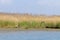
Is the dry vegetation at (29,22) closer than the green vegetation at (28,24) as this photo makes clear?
No

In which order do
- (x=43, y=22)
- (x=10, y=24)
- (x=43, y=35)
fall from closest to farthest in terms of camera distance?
(x=43, y=35)
(x=10, y=24)
(x=43, y=22)

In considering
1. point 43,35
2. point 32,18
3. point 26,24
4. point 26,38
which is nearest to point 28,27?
point 26,24

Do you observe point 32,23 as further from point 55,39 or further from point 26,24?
point 55,39

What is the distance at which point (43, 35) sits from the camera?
19672 millimetres

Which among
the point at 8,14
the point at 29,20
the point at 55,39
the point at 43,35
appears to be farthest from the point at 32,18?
the point at 55,39

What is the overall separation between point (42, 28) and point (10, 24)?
2.23m

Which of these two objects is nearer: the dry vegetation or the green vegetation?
the green vegetation

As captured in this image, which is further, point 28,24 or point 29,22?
point 29,22

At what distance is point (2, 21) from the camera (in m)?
24.6

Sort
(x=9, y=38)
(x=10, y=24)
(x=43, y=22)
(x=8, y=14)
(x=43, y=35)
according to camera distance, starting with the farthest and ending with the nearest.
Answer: (x=8, y=14) → (x=43, y=22) → (x=10, y=24) → (x=43, y=35) → (x=9, y=38)

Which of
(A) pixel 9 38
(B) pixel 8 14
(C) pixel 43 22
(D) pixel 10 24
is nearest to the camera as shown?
(A) pixel 9 38

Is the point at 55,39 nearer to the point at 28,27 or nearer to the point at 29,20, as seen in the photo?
the point at 28,27

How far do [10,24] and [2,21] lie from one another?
0.91m

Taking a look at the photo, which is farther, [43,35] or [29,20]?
[29,20]
